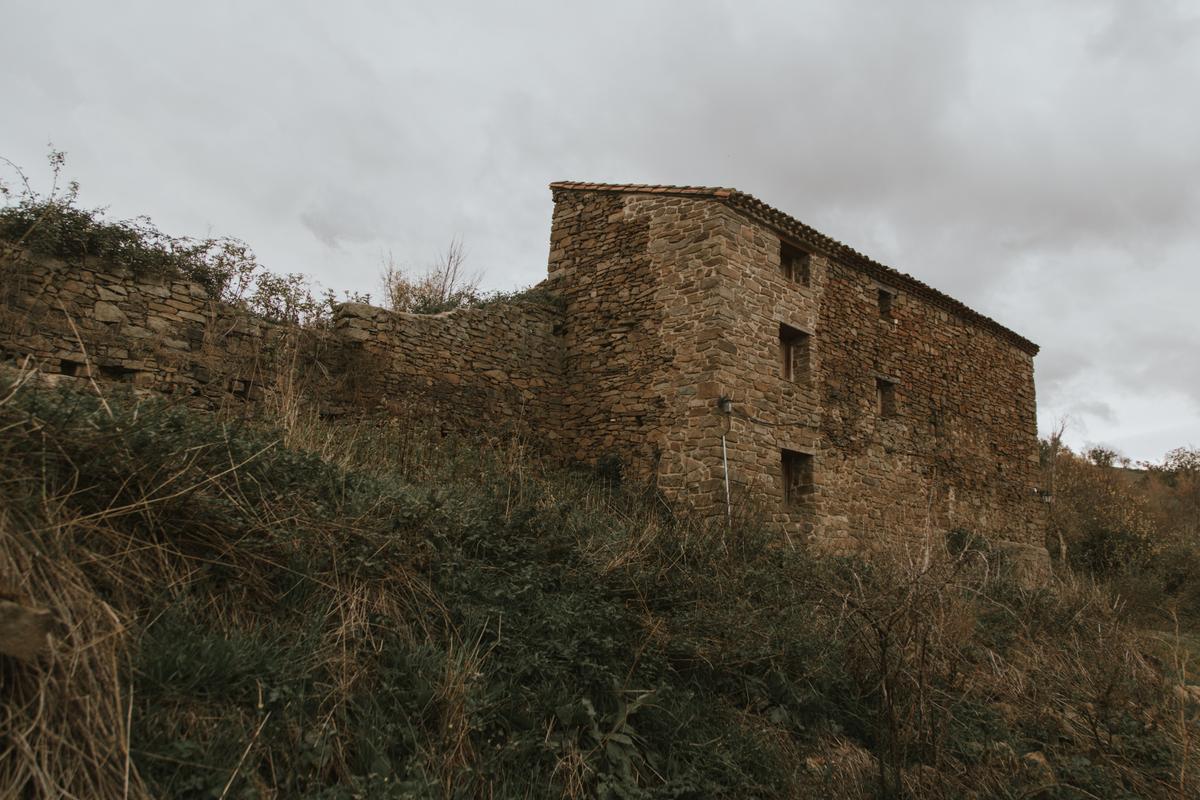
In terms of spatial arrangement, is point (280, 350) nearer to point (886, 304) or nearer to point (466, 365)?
point (466, 365)

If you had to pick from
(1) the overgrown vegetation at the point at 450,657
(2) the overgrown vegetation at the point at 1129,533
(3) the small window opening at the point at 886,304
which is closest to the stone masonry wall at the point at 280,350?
(1) the overgrown vegetation at the point at 450,657

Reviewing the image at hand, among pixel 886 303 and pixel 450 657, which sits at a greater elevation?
pixel 886 303

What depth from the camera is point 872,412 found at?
13391 mm

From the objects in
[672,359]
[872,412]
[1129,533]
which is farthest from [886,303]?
[1129,533]

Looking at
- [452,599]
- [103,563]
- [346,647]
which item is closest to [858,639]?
[452,599]

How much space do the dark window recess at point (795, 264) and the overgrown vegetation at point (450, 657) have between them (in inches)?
270

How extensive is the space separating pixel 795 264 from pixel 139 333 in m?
9.58

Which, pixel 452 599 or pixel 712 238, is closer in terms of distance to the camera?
pixel 452 599

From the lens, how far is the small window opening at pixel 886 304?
14361mm

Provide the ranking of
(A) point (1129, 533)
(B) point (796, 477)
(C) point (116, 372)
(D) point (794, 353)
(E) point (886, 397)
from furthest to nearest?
(A) point (1129, 533) < (E) point (886, 397) < (D) point (794, 353) < (B) point (796, 477) < (C) point (116, 372)

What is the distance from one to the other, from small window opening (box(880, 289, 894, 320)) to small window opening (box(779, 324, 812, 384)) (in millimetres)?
2639

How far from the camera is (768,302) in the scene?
39.3ft

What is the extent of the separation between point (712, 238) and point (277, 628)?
29.2ft

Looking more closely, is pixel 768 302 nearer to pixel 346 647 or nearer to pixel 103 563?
pixel 346 647
